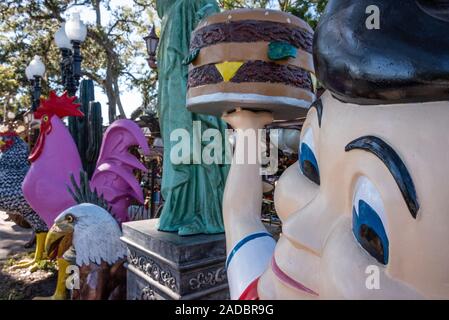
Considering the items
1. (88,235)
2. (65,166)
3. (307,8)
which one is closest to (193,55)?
(88,235)

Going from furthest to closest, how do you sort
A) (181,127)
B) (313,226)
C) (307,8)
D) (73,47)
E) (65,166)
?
(307,8) < (73,47) < (65,166) < (181,127) < (313,226)

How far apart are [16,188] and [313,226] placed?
429 cm

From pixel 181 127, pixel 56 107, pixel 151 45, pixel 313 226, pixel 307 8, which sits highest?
pixel 307 8

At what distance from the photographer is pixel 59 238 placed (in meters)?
2.25

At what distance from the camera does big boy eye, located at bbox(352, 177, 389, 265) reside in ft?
1.61

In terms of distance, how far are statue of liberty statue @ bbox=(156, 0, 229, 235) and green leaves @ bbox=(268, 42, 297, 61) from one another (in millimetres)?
1148

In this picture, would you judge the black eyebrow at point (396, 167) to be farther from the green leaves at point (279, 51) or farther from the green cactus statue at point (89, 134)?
the green cactus statue at point (89, 134)

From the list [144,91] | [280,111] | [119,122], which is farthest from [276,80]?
[144,91]

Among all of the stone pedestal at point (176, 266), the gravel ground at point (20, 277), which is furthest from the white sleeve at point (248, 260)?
the gravel ground at point (20, 277)

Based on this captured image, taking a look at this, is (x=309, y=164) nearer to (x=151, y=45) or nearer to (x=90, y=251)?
(x=90, y=251)

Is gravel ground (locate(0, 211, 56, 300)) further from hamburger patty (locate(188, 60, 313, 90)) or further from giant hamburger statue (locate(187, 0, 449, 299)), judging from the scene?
giant hamburger statue (locate(187, 0, 449, 299))

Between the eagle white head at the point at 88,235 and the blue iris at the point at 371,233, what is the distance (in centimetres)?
203

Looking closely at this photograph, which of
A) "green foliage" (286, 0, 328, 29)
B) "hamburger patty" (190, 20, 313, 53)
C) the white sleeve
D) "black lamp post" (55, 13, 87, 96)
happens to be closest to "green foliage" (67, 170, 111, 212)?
"black lamp post" (55, 13, 87, 96)

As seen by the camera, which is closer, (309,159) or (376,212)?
(376,212)
